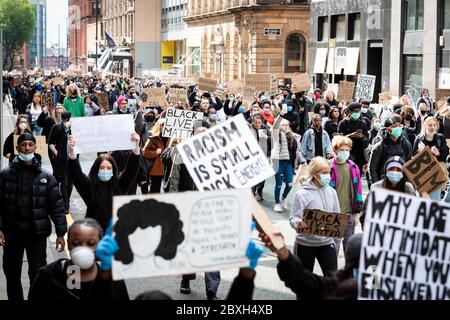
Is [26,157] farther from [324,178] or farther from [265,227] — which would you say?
[265,227]

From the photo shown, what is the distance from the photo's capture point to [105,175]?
9281 mm

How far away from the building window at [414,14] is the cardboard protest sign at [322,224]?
Result: 94.6ft

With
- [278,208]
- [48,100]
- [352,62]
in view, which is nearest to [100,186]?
[278,208]

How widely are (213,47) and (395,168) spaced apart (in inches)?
2577

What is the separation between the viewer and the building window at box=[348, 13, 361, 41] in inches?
1724

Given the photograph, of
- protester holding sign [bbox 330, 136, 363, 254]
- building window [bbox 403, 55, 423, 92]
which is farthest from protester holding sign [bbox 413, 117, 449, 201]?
building window [bbox 403, 55, 423, 92]

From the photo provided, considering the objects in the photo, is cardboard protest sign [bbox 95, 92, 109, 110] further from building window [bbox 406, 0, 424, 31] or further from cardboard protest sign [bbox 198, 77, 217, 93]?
building window [bbox 406, 0, 424, 31]

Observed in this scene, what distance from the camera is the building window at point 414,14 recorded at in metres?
36.7

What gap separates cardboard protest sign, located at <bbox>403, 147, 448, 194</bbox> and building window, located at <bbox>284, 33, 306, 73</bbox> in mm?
51134

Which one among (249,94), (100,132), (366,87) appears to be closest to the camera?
(100,132)

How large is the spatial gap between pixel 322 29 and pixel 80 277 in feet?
144

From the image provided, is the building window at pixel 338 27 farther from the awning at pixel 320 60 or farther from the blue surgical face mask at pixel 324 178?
the blue surgical face mask at pixel 324 178

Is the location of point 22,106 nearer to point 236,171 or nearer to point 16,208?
point 16,208

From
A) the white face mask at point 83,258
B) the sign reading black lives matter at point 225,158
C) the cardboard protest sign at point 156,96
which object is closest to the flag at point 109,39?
the cardboard protest sign at point 156,96
